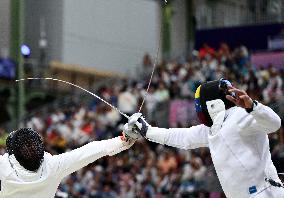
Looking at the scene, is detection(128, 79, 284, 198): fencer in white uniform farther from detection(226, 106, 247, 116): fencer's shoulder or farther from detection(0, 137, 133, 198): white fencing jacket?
detection(0, 137, 133, 198): white fencing jacket

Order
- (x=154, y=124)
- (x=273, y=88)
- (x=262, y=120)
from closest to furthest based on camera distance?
(x=262, y=120) → (x=273, y=88) → (x=154, y=124)

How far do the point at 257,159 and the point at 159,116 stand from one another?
11.2 m

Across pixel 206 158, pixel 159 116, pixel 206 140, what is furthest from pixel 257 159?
pixel 159 116

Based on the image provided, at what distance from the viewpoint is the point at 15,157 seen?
6.66 meters

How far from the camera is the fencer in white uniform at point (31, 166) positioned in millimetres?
6586

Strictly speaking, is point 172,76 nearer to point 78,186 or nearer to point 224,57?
point 224,57

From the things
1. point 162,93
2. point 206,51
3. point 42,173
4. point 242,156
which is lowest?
point 162,93

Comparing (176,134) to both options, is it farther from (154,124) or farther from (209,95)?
(154,124)

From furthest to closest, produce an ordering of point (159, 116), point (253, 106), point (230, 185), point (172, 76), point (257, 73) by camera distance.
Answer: point (172, 76) → point (159, 116) → point (257, 73) → point (230, 185) → point (253, 106)

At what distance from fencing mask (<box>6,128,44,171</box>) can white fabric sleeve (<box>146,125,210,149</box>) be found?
96 cm

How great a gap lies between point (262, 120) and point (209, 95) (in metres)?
0.69

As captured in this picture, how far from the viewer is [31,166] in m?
6.62

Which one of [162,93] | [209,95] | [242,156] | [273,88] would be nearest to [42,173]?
[209,95]

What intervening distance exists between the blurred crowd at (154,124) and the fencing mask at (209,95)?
5234 mm
